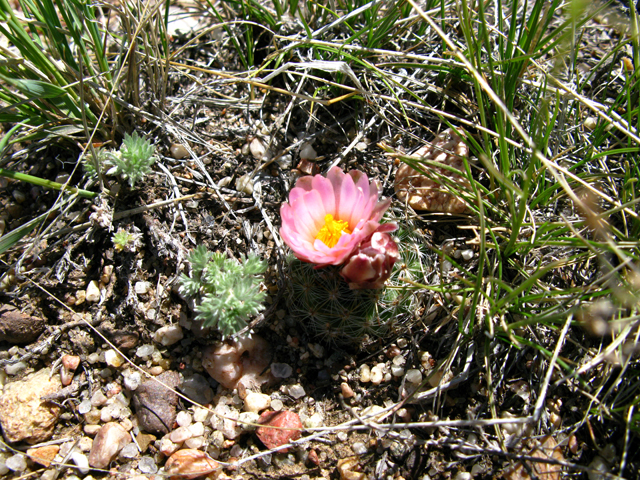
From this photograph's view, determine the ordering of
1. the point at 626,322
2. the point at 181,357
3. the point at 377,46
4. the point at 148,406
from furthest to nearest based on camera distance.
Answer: the point at 377,46 < the point at 181,357 < the point at 148,406 < the point at 626,322

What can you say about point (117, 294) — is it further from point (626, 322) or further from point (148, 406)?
point (626, 322)

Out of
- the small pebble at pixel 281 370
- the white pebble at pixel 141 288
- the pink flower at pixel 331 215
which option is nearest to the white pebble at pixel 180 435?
the small pebble at pixel 281 370

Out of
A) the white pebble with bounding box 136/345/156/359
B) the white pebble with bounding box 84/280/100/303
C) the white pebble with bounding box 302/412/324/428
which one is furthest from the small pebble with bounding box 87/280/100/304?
the white pebble with bounding box 302/412/324/428

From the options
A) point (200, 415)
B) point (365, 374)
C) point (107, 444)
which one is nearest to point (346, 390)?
point (365, 374)

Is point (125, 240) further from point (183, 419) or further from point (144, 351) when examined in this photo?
point (183, 419)

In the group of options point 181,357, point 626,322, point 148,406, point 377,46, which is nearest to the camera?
point 626,322

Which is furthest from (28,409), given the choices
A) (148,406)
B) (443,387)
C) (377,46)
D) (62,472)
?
(377,46)
